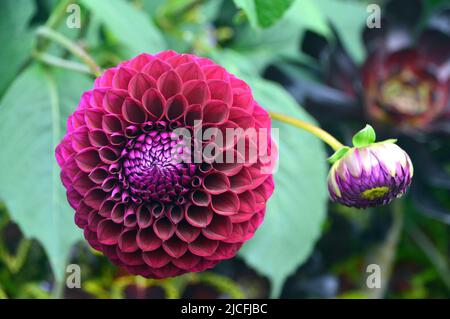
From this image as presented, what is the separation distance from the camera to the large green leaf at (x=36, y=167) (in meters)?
0.36

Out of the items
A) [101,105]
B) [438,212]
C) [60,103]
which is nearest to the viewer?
[101,105]

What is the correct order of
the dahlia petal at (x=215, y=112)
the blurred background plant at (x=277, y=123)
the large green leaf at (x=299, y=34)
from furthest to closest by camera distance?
the large green leaf at (x=299, y=34), the blurred background plant at (x=277, y=123), the dahlia petal at (x=215, y=112)

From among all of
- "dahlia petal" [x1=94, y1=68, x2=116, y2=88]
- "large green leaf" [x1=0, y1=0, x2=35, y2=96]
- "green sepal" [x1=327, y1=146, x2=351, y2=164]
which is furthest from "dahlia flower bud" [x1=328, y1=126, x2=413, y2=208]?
"large green leaf" [x1=0, y1=0, x2=35, y2=96]

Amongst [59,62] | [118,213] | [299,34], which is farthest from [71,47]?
[299,34]

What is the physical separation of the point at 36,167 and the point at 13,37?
0.09 meters

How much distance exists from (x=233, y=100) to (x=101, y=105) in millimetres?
54

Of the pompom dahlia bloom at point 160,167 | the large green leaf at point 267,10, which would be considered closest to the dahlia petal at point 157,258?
the pompom dahlia bloom at point 160,167

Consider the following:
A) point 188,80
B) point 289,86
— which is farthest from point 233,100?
point 289,86

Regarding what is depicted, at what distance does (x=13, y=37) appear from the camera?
1.35 ft

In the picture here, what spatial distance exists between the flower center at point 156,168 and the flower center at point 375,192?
0.07 meters

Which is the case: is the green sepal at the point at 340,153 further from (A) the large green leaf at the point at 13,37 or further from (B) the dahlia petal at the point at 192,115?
(A) the large green leaf at the point at 13,37

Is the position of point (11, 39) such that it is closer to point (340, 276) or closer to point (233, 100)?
point (233, 100)

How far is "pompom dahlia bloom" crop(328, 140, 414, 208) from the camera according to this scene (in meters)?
0.27
